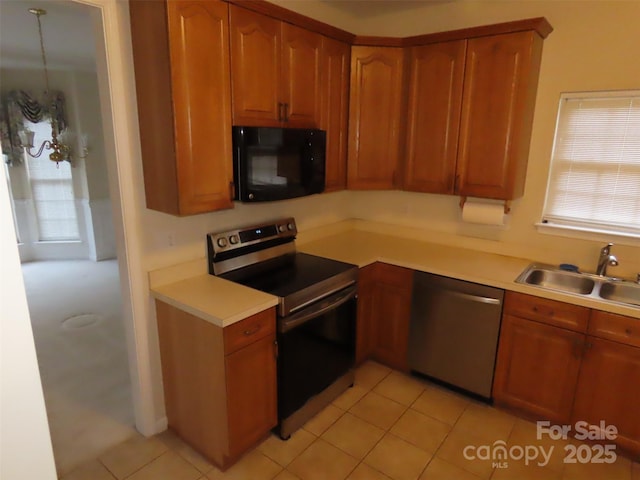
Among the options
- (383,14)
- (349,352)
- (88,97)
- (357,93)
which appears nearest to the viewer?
(349,352)

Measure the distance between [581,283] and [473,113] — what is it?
1.25m

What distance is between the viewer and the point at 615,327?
6.75 ft

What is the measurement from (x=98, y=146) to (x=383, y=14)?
14.0 ft

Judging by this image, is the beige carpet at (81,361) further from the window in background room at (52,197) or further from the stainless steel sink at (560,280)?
the stainless steel sink at (560,280)

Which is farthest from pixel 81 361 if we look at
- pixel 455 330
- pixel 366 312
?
pixel 455 330

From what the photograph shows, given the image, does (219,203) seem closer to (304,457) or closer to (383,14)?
(304,457)

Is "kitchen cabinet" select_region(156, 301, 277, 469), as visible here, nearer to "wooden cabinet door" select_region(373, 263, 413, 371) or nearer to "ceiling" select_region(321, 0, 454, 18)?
"wooden cabinet door" select_region(373, 263, 413, 371)

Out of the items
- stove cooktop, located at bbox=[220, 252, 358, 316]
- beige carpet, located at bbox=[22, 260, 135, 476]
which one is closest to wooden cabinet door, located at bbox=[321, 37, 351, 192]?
stove cooktop, located at bbox=[220, 252, 358, 316]

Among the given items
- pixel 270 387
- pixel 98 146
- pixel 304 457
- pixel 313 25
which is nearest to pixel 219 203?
pixel 270 387

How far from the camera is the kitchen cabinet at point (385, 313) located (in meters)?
2.77

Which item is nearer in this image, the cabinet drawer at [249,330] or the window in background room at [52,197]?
the cabinet drawer at [249,330]

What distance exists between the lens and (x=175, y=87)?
179 centimetres

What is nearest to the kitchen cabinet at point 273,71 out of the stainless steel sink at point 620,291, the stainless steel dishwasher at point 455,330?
the stainless steel dishwasher at point 455,330

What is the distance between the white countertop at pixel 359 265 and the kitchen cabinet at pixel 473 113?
459 mm
